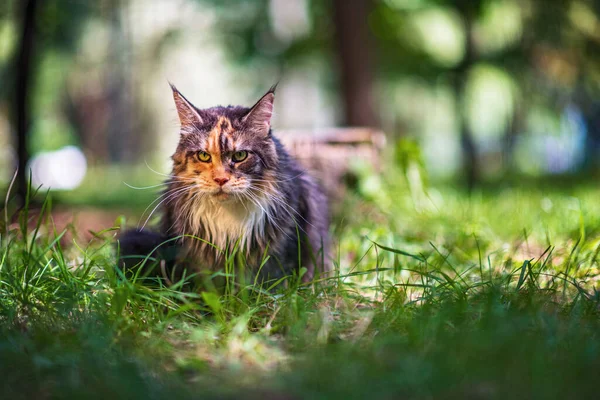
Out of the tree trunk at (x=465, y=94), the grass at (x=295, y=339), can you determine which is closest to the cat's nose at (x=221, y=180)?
the grass at (x=295, y=339)

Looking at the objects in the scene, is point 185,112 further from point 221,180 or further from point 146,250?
point 146,250

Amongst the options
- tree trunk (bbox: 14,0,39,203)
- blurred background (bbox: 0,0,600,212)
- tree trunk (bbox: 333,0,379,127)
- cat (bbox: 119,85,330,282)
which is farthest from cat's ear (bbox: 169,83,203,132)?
tree trunk (bbox: 333,0,379,127)

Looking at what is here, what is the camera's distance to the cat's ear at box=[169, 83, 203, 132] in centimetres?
277

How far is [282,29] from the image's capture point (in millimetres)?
13086

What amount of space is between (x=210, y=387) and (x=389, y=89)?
11.3 metres

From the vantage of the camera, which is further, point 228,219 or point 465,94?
point 465,94

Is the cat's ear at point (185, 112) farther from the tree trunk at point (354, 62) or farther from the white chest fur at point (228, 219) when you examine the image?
the tree trunk at point (354, 62)

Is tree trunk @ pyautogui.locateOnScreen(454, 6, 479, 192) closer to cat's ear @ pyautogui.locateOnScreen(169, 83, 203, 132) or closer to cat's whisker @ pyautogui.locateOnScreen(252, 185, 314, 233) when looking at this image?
cat's whisker @ pyautogui.locateOnScreen(252, 185, 314, 233)

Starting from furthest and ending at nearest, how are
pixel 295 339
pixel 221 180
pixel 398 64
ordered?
pixel 398 64 → pixel 221 180 → pixel 295 339

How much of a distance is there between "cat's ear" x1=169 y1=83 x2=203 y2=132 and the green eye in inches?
9.8

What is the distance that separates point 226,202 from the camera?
2.76m

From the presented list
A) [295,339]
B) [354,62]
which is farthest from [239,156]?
[354,62]

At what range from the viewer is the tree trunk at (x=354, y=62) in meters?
7.38

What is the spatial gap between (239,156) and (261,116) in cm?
25
